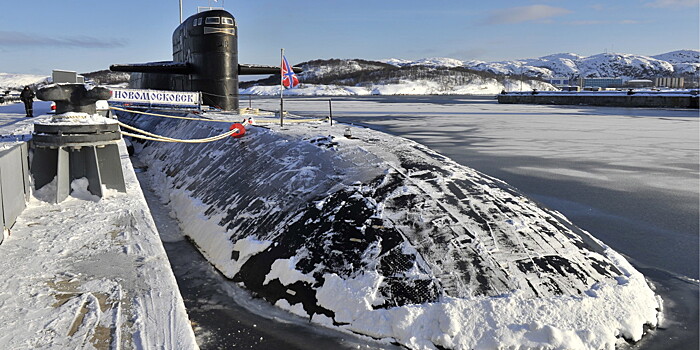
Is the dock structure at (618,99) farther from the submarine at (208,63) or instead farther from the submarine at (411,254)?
the submarine at (411,254)

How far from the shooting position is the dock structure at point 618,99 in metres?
38.2

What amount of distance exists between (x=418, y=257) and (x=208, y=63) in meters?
10.9

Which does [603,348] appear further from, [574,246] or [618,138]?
[618,138]

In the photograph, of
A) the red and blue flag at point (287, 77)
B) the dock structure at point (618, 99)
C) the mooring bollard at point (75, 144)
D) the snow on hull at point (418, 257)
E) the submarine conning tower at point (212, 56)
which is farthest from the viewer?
the dock structure at point (618, 99)

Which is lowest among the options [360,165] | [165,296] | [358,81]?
[165,296]

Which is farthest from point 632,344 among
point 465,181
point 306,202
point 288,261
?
point 306,202

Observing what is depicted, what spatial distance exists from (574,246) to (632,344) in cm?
104

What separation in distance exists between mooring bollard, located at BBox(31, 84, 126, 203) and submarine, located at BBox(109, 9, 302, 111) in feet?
28.0

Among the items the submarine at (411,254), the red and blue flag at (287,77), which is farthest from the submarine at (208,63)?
the submarine at (411,254)

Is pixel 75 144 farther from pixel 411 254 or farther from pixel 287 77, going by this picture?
pixel 287 77

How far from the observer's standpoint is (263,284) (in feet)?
15.2

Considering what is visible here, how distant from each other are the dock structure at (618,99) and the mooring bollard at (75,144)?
1639 inches

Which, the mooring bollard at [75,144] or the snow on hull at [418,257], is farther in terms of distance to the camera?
the mooring bollard at [75,144]

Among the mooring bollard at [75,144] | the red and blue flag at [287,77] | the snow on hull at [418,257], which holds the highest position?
the red and blue flag at [287,77]
